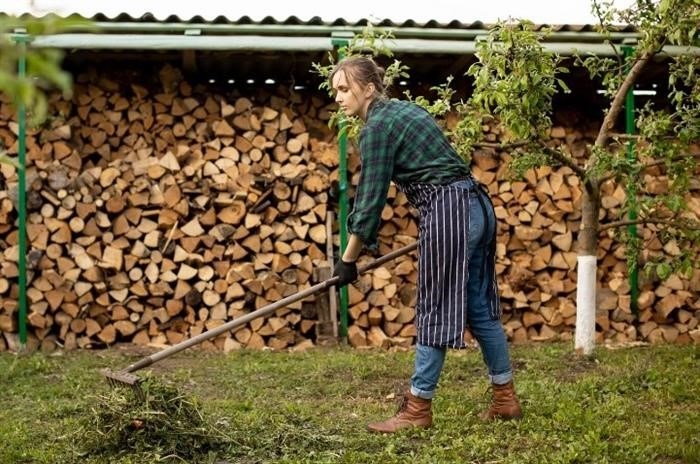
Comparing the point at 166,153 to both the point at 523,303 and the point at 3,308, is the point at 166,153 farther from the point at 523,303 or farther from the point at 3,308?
the point at 523,303

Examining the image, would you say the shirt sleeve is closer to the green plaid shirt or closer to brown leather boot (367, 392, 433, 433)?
the green plaid shirt

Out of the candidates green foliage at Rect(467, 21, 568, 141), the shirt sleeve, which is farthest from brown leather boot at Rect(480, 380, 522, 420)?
green foliage at Rect(467, 21, 568, 141)

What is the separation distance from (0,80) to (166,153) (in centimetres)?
595

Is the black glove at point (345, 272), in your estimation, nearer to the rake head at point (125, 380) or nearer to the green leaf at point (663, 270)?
the rake head at point (125, 380)

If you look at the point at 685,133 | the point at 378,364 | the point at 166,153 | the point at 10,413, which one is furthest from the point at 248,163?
the point at 685,133

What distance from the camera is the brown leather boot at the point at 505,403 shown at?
3.84 metres

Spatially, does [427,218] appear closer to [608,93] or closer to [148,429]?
[148,429]

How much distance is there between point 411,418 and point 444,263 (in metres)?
0.68

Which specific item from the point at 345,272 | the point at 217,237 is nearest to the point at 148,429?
the point at 345,272

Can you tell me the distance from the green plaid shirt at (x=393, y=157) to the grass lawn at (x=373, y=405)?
0.89m

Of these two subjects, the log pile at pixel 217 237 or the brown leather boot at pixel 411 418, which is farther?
the log pile at pixel 217 237

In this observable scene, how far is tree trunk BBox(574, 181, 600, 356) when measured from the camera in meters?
5.39

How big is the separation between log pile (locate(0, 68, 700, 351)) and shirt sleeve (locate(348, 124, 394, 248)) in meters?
2.99

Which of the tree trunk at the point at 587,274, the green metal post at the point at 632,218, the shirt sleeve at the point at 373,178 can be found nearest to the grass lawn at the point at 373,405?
the tree trunk at the point at 587,274
